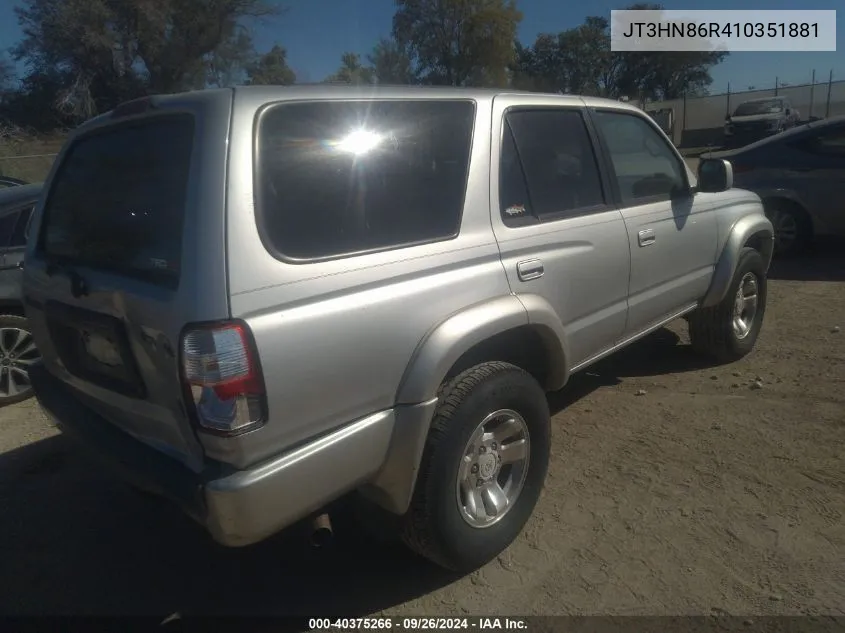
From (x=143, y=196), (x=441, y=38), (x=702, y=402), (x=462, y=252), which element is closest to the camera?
(x=143, y=196)

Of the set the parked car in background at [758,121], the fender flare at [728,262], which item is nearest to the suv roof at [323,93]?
the fender flare at [728,262]

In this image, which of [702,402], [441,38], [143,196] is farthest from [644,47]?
[143,196]

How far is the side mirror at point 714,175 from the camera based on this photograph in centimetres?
428

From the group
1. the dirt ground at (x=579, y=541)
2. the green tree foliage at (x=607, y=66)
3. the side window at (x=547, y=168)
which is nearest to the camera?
the dirt ground at (x=579, y=541)

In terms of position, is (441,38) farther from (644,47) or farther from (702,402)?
(702,402)

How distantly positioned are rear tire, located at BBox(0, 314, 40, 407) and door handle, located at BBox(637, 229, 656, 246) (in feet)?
13.4

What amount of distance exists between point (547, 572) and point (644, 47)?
1458 inches

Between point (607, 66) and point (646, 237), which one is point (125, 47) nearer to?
point (607, 66)

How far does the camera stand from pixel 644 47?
34.9 m

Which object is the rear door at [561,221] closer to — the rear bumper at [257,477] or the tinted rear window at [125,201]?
the rear bumper at [257,477]

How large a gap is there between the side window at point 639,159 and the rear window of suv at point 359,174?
1.30 m

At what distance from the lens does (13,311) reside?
491 centimetres

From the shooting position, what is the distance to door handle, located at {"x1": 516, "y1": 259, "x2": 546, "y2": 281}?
289 centimetres

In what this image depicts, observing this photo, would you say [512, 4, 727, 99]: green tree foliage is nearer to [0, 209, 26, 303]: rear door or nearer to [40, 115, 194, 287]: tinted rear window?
[0, 209, 26, 303]: rear door
